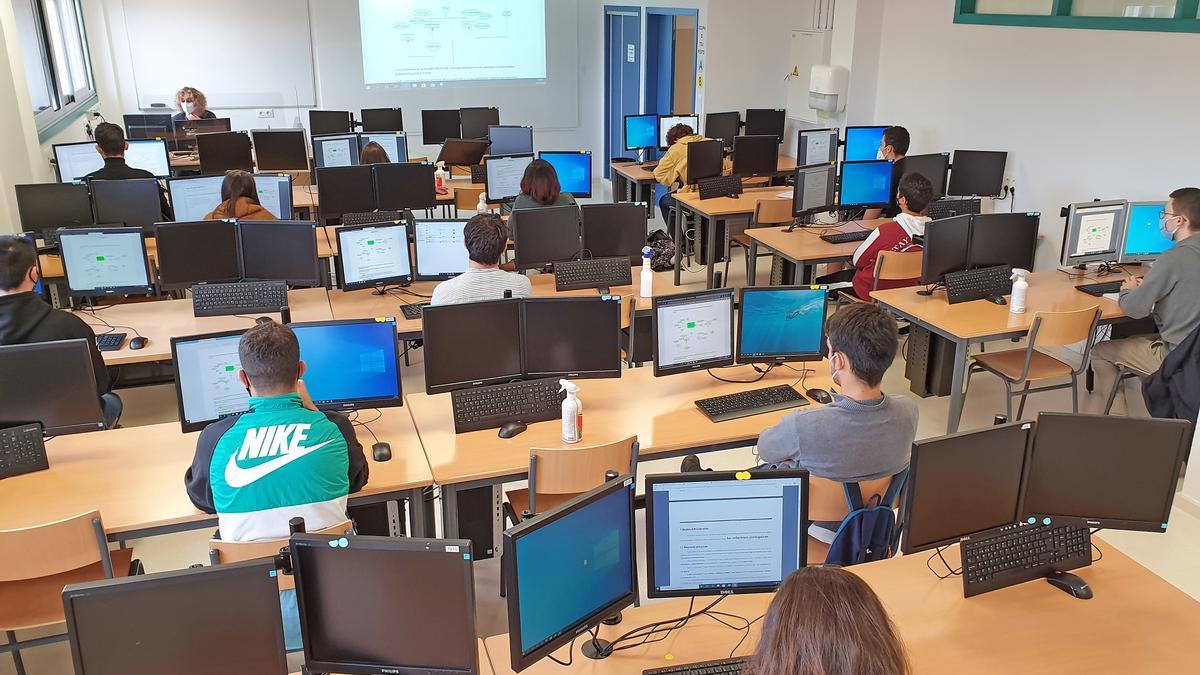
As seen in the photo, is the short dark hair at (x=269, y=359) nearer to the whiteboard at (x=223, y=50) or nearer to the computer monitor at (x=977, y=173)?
the computer monitor at (x=977, y=173)

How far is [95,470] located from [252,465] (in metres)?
1.15

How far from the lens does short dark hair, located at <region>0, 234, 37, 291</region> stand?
3.98 m

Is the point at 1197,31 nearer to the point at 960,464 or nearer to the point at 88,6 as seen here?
the point at 960,464

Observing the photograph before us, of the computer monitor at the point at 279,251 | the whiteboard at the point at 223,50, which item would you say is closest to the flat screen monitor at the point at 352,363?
the computer monitor at the point at 279,251

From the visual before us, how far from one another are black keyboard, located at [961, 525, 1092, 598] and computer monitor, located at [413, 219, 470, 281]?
11.6ft

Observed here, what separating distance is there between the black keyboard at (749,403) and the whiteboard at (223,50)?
29.7 feet

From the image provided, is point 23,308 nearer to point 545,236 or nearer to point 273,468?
point 273,468

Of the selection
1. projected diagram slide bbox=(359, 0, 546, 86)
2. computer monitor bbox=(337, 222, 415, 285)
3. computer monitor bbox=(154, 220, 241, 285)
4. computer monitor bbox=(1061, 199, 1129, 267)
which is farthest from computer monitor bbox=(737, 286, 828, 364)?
projected diagram slide bbox=(359, 0, 546, 86)

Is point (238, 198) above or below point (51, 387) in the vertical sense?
above

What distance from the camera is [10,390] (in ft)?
11.4

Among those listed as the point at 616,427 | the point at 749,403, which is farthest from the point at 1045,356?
the point at 616,427

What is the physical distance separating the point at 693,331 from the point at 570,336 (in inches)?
22.6

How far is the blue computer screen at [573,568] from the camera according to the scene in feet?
7.24

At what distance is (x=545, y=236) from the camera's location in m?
5.72
